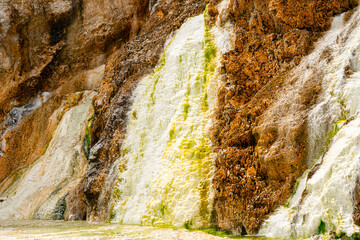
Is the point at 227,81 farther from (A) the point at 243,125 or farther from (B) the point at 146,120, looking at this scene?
(B) the point at 146,120

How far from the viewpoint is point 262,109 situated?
30.4 feet

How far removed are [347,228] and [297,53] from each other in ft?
16.8

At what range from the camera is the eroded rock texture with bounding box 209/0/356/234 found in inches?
314

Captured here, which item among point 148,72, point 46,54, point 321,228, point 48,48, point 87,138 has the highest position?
point 48,48

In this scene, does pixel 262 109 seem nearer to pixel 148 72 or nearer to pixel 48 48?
pixel 148 72

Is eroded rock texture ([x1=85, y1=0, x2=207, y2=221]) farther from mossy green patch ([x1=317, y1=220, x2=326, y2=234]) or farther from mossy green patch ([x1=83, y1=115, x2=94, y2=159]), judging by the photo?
mossy green patch ([x1=317, y1=220, x2=326, y2=234])

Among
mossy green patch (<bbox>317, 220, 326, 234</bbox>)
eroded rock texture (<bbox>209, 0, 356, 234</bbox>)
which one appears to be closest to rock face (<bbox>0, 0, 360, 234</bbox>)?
eroded rock texture (<bbox>209, 0, 356, 234</bbox>)

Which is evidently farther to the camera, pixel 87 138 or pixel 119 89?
pixel 87 138

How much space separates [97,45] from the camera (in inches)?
933

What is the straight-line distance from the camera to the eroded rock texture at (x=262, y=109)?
7973mm

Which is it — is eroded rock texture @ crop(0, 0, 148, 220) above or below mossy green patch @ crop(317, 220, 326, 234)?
above

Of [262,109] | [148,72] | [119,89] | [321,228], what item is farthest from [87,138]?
[321,228]

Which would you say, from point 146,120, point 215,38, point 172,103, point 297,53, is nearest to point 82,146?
point 146,120

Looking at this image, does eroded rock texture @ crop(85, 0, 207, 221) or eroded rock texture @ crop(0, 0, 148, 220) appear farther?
eroded rock texture @ crop(0, 0, 148, 220)
